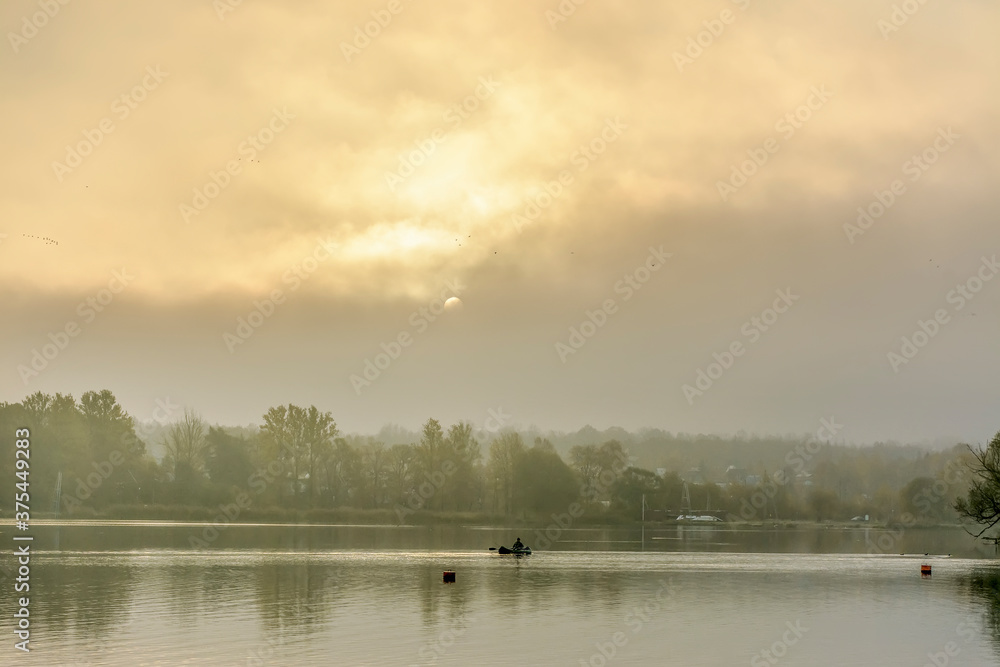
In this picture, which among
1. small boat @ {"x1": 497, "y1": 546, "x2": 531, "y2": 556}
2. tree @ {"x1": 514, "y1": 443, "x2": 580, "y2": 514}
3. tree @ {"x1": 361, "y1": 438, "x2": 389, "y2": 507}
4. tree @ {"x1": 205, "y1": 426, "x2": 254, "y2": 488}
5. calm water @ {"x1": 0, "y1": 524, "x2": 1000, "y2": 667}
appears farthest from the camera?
tree @ {"x1": 361, "y1": 438, "x2": 389, "y2": 507}

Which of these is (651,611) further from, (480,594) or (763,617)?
(480,594)

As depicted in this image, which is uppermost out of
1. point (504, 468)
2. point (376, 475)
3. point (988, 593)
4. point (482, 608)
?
point (504, 468)

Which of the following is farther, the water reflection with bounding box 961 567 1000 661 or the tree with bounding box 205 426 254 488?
the tree with bounding box 205 426 254 488

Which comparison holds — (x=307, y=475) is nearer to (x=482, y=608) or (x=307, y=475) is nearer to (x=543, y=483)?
(x=543, y=483)

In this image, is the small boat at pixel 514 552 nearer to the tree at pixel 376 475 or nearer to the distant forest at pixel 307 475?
the distant forest at pixel 307 475

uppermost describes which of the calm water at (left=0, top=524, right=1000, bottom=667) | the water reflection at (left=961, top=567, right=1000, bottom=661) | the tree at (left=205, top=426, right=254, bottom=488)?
the tree at (left=205, top=426, right=254, bottom=488)

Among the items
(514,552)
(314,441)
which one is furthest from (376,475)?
(514,552)

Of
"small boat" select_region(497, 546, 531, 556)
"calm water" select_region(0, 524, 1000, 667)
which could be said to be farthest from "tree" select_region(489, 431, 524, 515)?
"small boat" select_region(497, 546, 531, 556)

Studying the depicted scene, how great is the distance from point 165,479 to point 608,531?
200 ft

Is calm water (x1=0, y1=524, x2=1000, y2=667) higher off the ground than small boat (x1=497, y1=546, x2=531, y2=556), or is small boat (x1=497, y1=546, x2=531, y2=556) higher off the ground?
calm water (x1=0, y1=524, x2=1000, y2=667)

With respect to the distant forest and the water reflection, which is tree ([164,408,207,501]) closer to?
the distant forest

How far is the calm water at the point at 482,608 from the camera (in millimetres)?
36312

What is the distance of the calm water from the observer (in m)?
36.3

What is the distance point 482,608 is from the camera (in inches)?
1922
